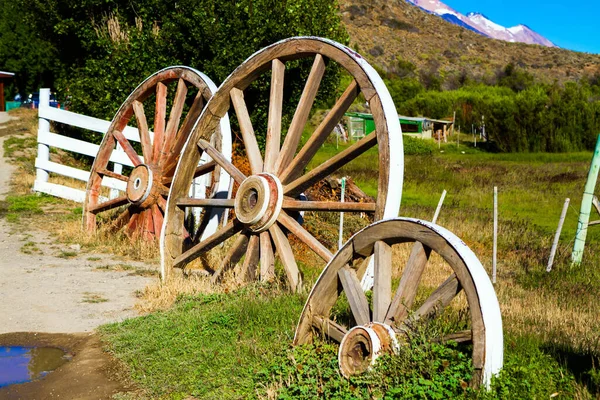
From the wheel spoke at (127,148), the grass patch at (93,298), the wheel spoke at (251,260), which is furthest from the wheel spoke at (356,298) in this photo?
the wheel spoke at (127,148)

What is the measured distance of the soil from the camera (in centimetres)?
541

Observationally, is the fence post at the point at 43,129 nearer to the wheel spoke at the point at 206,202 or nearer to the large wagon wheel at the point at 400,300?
the wheel spoke at the point at 206,202

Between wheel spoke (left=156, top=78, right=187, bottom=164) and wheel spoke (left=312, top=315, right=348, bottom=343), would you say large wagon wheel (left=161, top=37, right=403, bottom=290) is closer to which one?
wheel spoke (left=312, top=315, right=348, bottom=343)

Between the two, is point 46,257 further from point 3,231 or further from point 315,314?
point 315,314

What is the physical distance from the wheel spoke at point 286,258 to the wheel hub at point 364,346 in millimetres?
2332

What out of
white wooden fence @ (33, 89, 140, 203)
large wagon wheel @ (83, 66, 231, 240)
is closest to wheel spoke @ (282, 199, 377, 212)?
large wagon wheel @ (83, 66, 231, 240)

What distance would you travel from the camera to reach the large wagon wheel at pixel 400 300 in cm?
399

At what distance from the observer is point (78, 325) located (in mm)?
6953

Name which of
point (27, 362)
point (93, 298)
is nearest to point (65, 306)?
point (93, 298)

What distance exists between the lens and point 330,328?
4.95 metres

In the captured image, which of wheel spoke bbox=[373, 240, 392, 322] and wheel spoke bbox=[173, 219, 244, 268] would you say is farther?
wheel spoke bbox=[173, 219, 244, 268]

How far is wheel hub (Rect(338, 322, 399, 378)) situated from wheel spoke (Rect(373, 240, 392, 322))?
0.21 meters

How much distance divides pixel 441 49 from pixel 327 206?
9632 cm

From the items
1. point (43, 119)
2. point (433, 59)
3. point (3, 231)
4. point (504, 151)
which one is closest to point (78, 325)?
point (3, 231)
